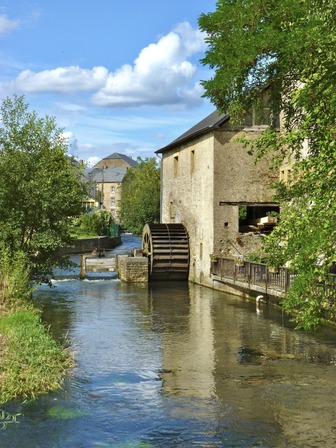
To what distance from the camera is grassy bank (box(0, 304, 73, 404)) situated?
1008 cm

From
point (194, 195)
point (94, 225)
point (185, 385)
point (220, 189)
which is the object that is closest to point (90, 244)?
point (94, 225)

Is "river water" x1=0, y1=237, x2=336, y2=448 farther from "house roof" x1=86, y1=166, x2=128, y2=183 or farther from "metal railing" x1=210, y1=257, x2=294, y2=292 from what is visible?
"house roof" x1=86, y1=166, x2=128, y2=183

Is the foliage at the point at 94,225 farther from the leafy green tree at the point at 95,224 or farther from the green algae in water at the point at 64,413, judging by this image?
the green algae in water at the point at 64,413

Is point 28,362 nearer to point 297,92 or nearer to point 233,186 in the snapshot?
point 297,92

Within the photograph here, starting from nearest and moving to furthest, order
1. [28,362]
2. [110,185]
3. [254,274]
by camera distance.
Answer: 1. [28,362]
2. [254,274]
3. [110,185]

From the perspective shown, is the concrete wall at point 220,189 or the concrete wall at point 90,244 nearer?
the concrete wall at point 220,189

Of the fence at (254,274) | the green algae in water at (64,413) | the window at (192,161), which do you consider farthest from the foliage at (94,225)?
the green algae in water at (64,413)

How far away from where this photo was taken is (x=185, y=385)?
36.5 feet

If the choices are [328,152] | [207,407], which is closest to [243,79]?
[328,152]

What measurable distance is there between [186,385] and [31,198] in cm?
839

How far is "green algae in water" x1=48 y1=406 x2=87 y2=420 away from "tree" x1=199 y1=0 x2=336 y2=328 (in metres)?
4.01

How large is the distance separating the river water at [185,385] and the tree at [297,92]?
1.54 m

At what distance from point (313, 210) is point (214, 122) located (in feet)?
51.7

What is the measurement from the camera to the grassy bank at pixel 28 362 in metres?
10.1
